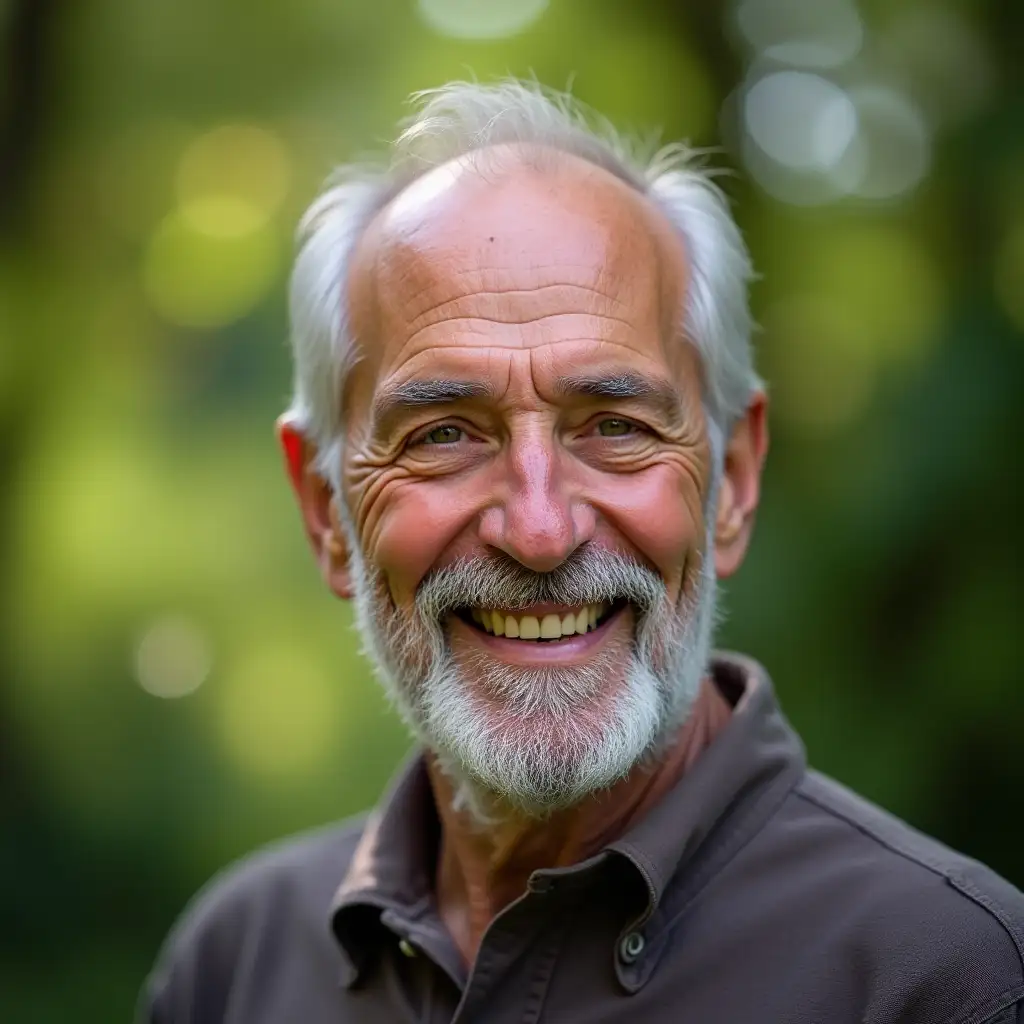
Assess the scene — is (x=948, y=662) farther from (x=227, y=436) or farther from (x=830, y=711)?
(x=227, y=436)

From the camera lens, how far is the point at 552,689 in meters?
2.06

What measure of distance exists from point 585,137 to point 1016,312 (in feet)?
5.84

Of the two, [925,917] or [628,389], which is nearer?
[925,917]

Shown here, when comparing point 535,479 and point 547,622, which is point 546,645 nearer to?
point 547,622

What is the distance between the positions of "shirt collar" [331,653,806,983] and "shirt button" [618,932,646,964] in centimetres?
A: 2

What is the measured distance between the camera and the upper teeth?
2090mm

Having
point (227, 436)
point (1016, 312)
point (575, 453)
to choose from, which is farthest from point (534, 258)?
point (227, 436)

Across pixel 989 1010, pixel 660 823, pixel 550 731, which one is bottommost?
pixel 989 1010

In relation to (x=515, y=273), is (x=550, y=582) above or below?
below

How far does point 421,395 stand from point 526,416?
0.20 m

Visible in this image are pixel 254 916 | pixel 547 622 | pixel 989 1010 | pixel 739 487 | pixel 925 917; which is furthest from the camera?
pixel 254 916

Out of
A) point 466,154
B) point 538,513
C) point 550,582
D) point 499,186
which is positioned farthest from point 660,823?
point 466,154

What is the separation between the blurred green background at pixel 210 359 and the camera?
3.93m

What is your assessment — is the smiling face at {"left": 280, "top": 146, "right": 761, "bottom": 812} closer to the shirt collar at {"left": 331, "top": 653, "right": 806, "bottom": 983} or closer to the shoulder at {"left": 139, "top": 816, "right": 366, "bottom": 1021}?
the shirt collar at {"left": 331, "top": 653, "right": 806, "bottom": 983}
